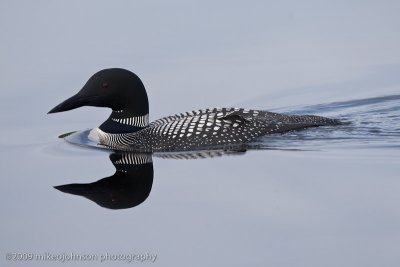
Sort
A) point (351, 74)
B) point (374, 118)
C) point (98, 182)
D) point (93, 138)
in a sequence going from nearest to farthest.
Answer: point (98, 182) → point (93, 138) → point (374, 118) → point (351, 74)

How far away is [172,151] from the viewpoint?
362 inches

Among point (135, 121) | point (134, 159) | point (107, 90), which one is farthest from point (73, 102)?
point (134, 159)

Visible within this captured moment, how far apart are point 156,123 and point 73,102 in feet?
2.59

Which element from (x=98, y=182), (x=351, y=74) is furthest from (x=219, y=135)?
(x=351, y=74)

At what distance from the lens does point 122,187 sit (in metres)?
8.12

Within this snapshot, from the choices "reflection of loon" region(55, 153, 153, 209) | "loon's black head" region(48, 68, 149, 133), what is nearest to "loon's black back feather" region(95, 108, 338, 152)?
"loon's black head" region(48, 68, 149, 133)

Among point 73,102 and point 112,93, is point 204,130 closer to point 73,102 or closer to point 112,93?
point 112,93

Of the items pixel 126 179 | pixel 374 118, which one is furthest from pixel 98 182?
pixel 374 118

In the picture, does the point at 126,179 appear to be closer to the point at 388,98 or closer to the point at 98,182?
the point at 98,182

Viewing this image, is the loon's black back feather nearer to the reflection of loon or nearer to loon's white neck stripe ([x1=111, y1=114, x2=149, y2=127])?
loon's white neck stripe ([x1=111, y1=114, x2=149, y2=127])

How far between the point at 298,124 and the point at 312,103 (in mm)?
1489

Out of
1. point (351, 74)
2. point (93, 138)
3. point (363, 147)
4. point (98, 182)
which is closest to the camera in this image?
point (98, 182)

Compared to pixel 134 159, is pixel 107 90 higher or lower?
higher

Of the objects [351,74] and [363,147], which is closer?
[363,147]
